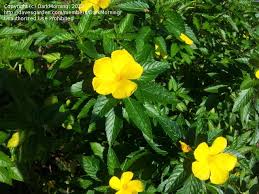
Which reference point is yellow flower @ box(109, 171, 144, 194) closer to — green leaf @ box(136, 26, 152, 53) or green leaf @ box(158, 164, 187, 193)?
green leaf @ box(158, 164, 187, 193)

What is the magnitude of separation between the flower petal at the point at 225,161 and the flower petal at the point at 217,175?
14 millimetres

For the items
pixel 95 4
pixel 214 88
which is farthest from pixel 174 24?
pixel 214 88

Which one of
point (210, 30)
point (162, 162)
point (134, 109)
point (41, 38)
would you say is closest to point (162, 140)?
point (162, 162)

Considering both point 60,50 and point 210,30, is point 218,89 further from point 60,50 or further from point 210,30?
point 60,50

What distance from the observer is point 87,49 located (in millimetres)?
1563

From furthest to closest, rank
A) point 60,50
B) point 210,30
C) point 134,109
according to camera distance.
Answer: point 210,30 → point 60,50 → point 134,109

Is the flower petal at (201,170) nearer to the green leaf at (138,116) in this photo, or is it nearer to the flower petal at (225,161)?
the flower petal at (225,161)

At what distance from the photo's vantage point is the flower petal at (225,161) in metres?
1.61

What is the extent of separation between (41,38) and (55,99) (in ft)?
0.87

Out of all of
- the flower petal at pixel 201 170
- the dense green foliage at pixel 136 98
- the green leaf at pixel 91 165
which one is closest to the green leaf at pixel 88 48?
the dense green foliage at pixel 136 98

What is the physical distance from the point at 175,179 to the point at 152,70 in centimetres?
43

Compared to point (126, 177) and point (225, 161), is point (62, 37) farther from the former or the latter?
point (225, 161)

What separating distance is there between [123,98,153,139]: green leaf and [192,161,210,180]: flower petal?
9.7 inches

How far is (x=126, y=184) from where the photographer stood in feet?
5.19
